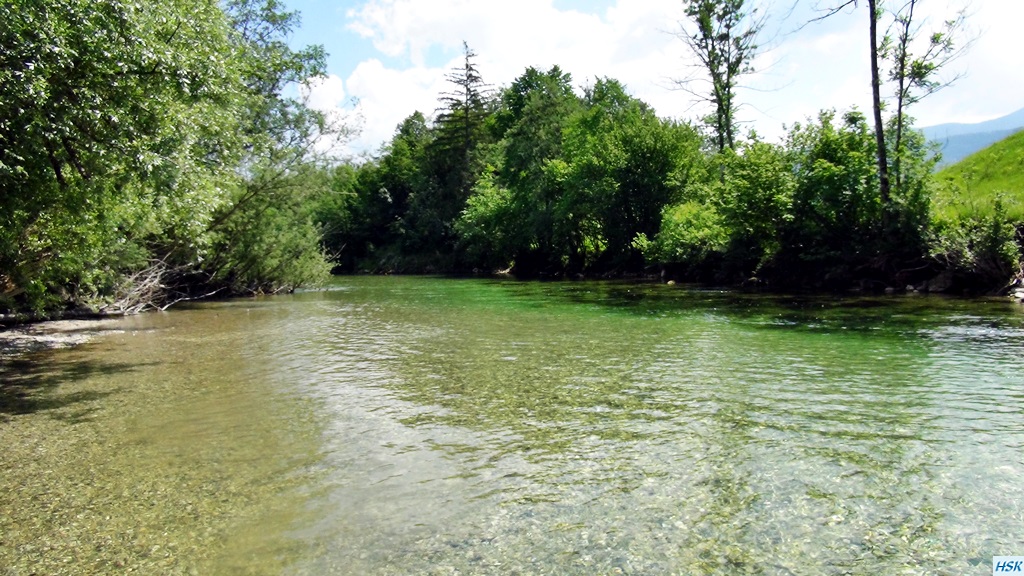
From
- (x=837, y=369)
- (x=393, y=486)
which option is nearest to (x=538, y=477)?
(x=393, y=486)

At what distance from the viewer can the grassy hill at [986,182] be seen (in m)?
22.0

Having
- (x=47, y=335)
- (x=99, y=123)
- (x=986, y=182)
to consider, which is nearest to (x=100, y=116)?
(x=99, y=123)

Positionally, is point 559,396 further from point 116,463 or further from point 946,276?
point 946,276

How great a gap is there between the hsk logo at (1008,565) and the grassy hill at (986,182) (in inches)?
797

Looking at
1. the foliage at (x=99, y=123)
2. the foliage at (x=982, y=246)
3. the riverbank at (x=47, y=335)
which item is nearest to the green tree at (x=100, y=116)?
the foliage at (x=99, y=123)

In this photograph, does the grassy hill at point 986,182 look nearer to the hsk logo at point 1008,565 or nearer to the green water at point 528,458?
the green water at point 528,458

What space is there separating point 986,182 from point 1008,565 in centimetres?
2795

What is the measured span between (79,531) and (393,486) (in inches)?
102

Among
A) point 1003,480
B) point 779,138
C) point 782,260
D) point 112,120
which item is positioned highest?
point 779,138

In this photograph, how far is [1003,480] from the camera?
20.3 ft

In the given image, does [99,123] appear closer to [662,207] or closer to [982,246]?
[982,246]

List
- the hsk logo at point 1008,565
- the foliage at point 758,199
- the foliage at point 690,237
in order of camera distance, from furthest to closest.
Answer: the foliage at point 690,237
the foliage at point 758,199
the hsk logo at point 1008,565

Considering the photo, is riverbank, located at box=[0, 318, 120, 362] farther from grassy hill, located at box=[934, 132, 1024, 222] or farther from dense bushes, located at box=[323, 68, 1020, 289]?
grassy hill, located at box=[934, 132, 1024, 222]

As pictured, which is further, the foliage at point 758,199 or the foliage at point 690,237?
the foliage at point 690,237
